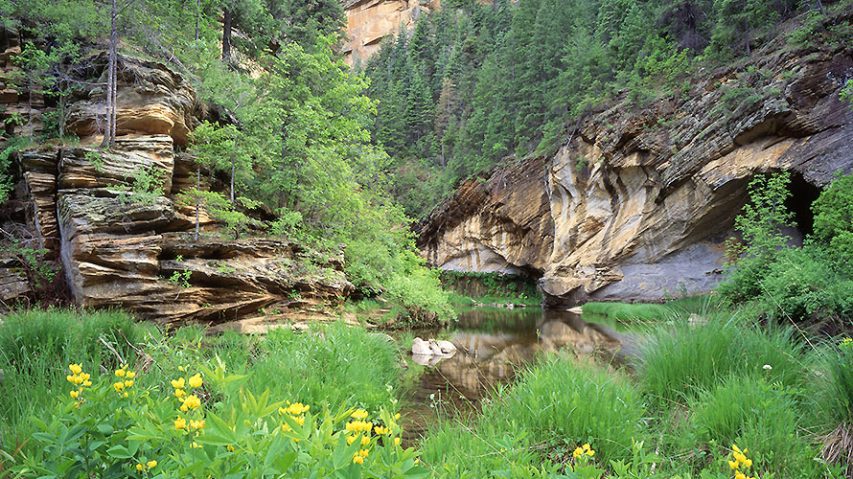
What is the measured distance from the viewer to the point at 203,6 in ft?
56.6

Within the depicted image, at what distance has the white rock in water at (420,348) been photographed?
9893 millimetres

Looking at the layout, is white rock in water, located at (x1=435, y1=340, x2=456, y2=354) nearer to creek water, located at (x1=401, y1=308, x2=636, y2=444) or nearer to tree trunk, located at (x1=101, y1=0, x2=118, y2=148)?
creek water, located at (x1=401, y1=308, x2=636, y2=444)

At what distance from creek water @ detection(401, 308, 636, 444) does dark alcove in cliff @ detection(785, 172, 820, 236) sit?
910 centimetres

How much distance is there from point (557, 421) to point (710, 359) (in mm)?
1855

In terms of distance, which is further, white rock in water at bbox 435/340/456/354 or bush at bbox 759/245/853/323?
white rock in water at bbox 435/340/456/354

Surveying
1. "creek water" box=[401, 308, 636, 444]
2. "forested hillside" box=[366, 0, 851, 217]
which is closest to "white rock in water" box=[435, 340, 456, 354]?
"creek water" box=[401, 308, 636, 444]

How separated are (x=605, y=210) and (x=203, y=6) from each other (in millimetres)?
24003

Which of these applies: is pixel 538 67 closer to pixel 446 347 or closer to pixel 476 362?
pixel 446 347

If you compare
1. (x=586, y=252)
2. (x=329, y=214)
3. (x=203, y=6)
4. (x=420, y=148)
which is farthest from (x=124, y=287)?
(x=420, y=148)

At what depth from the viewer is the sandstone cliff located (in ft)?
25.7

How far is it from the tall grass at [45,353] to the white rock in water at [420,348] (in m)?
6.00

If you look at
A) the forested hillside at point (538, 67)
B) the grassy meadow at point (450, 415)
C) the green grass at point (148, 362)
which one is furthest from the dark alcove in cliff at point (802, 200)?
the green grass at point (148, 362)

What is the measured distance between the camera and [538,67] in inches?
1390

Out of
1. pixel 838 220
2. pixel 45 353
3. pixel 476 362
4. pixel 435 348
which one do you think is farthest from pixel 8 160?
pixel 838 220
